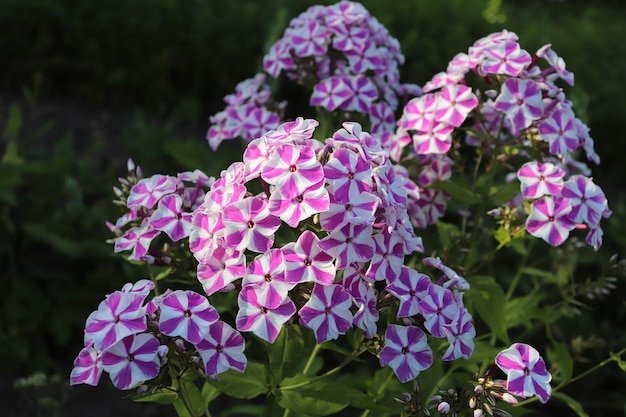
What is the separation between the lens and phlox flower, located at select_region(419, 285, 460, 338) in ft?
5.91

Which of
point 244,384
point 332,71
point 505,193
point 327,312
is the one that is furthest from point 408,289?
point 332,71

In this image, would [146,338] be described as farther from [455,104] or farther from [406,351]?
[455,104]

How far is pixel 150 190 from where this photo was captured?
2.09 metres

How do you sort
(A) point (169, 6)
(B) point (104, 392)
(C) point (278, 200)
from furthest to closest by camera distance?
(A) point (169, 6) < (B) point (104, 392) < (C) point (278, 200)

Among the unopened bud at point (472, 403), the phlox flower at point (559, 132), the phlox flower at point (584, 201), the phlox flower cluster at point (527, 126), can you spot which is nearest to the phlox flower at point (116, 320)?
the unopened bud at point (472, 403)

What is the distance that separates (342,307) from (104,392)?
7.71 ft

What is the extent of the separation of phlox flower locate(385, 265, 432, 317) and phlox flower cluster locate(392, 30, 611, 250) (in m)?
0.51

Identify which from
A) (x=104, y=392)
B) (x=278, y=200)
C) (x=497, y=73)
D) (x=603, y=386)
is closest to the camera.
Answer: (x=278, y=200)

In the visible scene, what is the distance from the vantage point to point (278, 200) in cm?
168

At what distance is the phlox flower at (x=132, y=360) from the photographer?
1.61 meters

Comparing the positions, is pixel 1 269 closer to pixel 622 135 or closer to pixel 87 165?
pixel 87 165

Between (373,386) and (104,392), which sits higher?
(373,386)

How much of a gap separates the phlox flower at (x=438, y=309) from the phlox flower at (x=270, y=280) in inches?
13.9

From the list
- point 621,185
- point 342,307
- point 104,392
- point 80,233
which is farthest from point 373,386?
point 621,185
